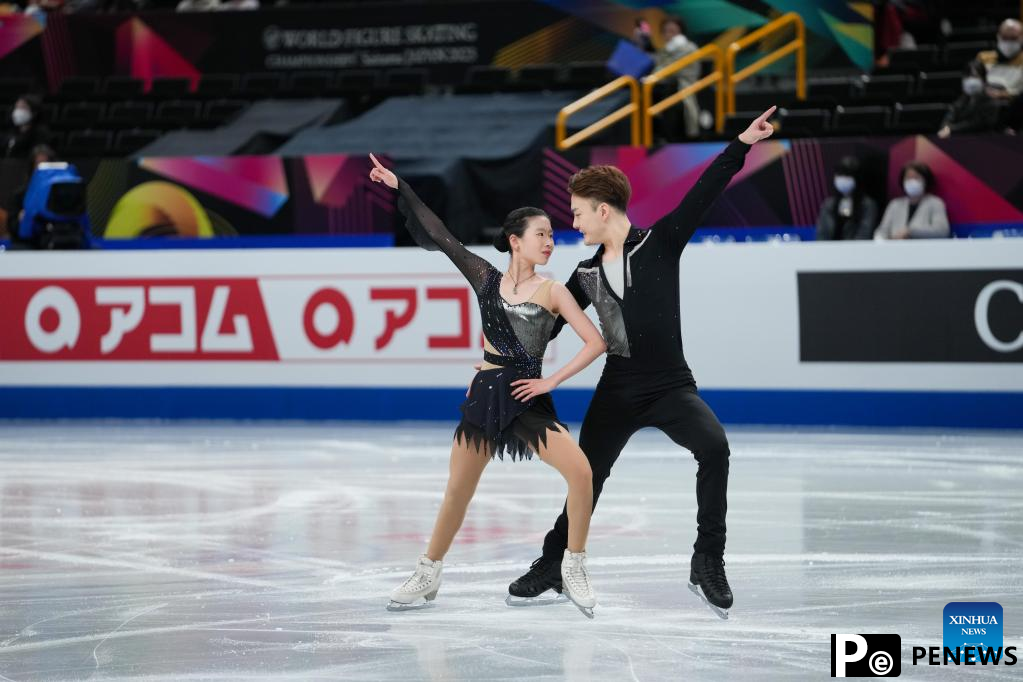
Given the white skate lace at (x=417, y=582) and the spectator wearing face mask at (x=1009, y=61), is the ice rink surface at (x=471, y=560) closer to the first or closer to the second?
the white skate lace at (x=417, y=582)

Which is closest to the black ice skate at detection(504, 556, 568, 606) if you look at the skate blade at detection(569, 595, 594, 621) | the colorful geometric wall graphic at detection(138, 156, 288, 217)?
the skate blade at detection(569, 595, 594, 621)

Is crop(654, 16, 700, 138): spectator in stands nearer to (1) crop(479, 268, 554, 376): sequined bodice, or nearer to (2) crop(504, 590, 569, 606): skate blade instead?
(2) crop(504, 590, 569, 606): skate blade

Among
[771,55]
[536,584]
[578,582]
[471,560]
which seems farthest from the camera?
[771,55]

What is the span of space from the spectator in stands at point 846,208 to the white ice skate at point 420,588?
325 inches

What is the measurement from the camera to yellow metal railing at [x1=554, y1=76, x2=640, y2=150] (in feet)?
52.3

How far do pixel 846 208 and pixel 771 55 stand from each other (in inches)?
164

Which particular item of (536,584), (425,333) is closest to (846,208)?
(425,333)

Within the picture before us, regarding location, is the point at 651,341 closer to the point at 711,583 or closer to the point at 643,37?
the point at 711,583

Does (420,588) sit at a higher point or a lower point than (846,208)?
higher

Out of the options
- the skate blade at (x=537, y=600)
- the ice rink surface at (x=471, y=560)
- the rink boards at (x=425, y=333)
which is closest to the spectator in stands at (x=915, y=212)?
the rink boards at (x=425, y=333)

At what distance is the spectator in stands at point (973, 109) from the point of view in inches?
545

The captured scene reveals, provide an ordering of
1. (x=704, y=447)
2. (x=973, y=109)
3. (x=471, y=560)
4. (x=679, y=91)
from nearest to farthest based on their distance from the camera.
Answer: (x=704, y=447)
(x=471, y=560)
(x=973, y=109)
(x=679, y=91)

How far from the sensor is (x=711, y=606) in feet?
18.7

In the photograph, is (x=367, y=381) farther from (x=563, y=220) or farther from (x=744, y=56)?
(x=744, y=56)
